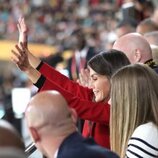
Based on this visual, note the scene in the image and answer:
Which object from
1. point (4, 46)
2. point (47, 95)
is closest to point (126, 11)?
point (47, 95)

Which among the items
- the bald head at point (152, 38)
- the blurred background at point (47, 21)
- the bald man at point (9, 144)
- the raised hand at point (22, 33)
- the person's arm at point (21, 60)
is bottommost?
the blurred background at point (47, 21)

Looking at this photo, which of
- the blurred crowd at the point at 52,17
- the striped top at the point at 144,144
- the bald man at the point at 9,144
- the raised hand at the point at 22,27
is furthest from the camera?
the blurred crowd at the point at 52,17

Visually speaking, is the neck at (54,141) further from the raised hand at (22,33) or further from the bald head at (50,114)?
the raised hand at (22,33)

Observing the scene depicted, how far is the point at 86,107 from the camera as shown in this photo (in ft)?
9.62

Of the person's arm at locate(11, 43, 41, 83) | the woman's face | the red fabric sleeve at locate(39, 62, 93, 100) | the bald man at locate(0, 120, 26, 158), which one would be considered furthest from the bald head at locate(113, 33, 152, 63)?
the bald man at locate(0, 120, 26, 158)

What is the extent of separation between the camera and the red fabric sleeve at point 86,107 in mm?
2924

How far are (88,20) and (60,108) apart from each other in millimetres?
14326

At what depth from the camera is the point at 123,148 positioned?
8.82 feet

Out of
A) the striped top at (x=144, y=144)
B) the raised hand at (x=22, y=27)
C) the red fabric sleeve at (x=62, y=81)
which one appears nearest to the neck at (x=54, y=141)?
the striped top at (x=144, y=144)

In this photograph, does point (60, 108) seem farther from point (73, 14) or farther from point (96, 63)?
point (73, 14)

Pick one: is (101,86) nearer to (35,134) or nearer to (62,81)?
(62,81)

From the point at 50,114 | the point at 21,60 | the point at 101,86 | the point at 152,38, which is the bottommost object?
the point at 152,38

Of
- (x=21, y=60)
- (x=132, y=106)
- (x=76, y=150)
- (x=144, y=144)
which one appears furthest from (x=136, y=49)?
(x=76, y=150)

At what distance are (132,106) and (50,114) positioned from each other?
742 mm
